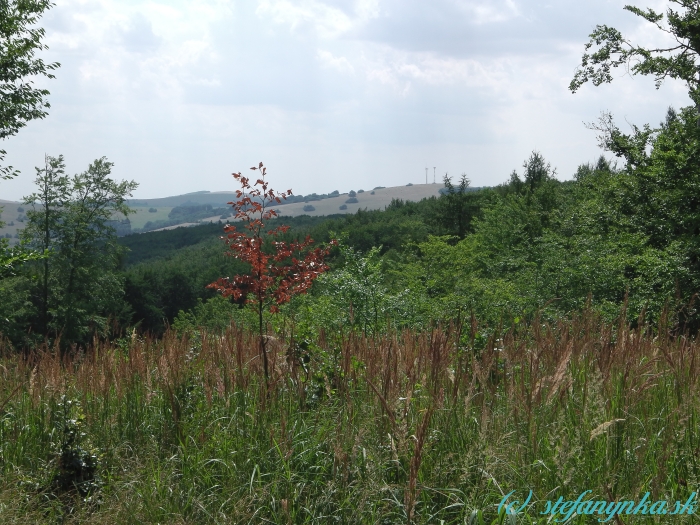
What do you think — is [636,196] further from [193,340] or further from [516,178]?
[516,178]

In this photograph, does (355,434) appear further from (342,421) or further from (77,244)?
(77,244)

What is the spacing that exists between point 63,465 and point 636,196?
52.5 ft

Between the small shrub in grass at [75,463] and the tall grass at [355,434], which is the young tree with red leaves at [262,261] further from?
the small shrub in grass at [75,463]

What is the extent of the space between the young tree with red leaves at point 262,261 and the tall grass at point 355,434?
964 millimetres

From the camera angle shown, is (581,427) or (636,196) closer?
(581,427)

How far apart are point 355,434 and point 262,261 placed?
2245 mm

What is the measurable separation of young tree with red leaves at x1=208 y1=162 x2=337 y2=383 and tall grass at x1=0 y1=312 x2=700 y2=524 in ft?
3.16

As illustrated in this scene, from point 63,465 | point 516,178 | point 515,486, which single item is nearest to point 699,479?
point 515,486

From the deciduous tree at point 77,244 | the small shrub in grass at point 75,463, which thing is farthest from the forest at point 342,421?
the deciduous tree at point 77,244

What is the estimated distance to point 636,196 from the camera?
642 inches

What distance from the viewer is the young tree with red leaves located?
5.00m

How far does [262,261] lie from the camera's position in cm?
500

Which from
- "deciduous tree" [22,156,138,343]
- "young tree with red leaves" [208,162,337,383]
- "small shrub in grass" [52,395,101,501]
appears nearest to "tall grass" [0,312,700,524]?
"small shrub in grass" [52,395,101,501]

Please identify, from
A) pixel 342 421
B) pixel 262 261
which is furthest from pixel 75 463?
pixel 262 261
